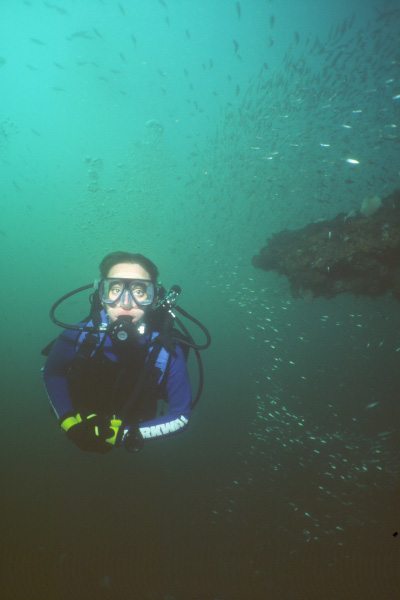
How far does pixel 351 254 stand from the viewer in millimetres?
7355

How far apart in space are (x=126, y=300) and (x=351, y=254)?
6.35 meters

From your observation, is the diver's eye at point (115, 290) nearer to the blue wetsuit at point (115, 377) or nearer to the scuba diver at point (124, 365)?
the scuba diver at point (124, 365)

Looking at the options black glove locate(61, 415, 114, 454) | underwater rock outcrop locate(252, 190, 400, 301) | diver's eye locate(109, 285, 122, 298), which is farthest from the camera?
underwater rock outcrop locate(252, 190, 400, 301)

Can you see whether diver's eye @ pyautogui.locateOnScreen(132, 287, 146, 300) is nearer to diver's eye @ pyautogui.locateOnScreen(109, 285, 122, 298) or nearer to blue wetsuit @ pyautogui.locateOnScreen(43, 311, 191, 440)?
diver's eye @ pyautogui.locateOnScreen(109, 285, 122, 298)

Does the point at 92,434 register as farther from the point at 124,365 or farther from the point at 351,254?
the point at 351,254

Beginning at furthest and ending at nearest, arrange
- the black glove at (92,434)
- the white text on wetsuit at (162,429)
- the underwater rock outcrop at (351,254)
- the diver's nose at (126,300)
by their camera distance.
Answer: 1. the underwater rock outcrop at (351,254)
2. the diver's nose at (126,300)
3. the white text on wetsuit at (162,429)
4. the black glove at (92,434)

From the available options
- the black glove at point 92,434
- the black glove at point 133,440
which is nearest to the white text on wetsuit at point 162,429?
the black glove at point 133,440

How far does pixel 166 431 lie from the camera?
3.16 meters

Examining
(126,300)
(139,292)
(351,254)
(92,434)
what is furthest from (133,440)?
(351,254)

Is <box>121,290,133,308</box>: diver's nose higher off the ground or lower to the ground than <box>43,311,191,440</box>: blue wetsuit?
higher

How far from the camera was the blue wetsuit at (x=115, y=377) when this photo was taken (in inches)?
126

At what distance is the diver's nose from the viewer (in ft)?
11.0

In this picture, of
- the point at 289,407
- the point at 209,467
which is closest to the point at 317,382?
the point at 289,407

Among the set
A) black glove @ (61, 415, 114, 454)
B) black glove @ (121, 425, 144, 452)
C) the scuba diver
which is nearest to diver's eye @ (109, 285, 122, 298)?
the scuba diver
